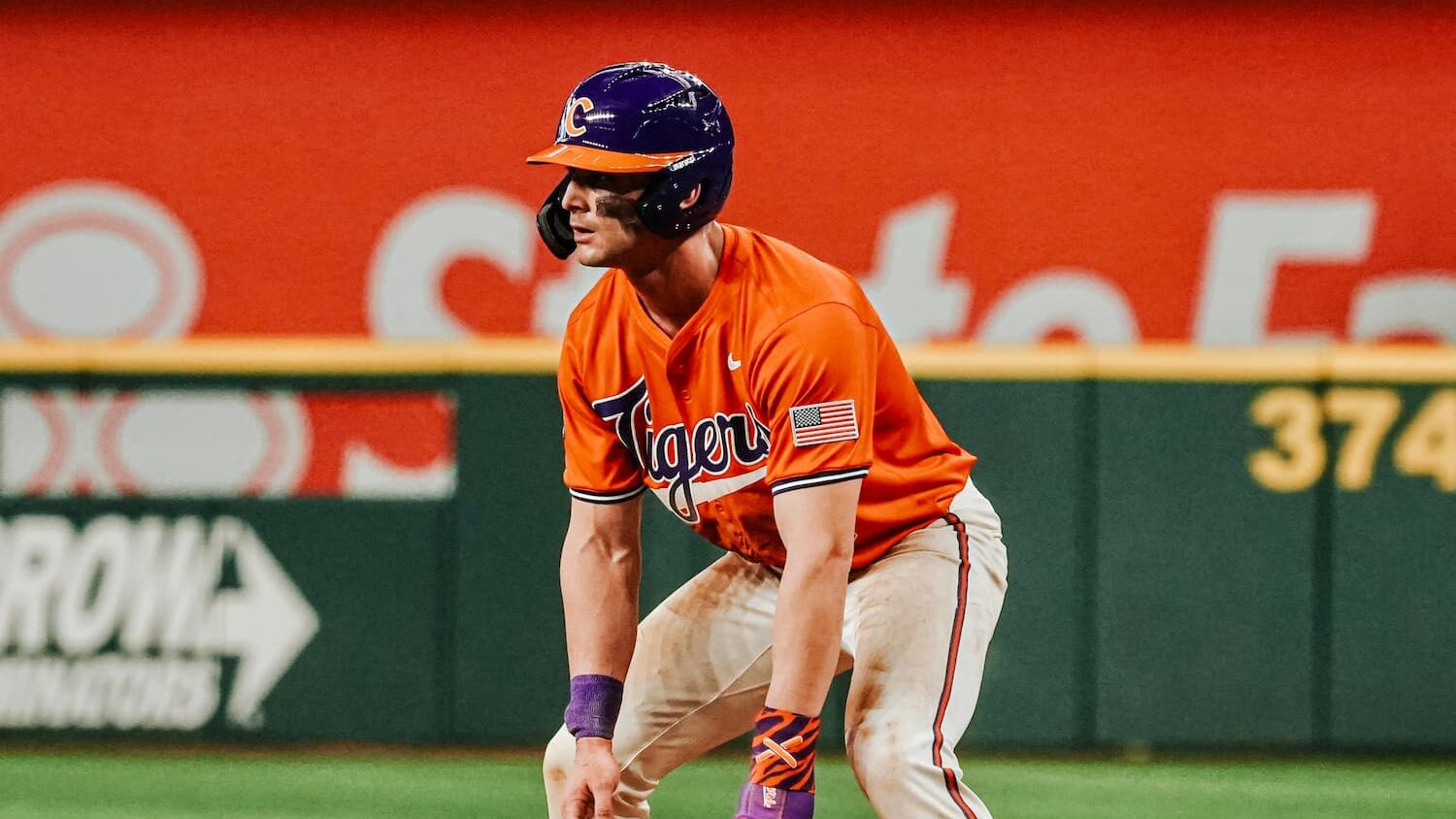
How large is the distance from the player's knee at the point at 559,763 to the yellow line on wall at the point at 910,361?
3.02 metres

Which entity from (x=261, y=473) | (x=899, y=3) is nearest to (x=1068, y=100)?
A: (x=899, y=3)

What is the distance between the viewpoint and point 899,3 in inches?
381

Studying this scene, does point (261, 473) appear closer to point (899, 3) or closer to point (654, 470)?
point (654, 470)

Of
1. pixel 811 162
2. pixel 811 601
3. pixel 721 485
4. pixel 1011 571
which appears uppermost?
pixel 811 162

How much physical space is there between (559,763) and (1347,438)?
3.92 metres

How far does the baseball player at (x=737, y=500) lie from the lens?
3117 mm

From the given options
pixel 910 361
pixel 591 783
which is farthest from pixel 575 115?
pixel 910 361

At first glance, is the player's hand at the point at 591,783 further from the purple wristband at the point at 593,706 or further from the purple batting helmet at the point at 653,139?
the purple batting helmet at the point at 653,139

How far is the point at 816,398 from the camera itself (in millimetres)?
3148

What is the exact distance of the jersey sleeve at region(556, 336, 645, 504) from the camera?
356 centimetres

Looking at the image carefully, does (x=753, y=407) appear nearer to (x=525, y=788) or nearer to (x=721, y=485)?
(x=721, y=485)

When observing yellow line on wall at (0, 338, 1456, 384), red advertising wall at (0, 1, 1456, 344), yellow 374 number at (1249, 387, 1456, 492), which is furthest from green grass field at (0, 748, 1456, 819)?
red advertising wall at (0, 1, 1456, 344)

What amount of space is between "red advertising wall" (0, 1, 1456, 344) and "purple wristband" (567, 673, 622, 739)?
19.9ft

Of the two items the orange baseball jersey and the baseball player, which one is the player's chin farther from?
the orange baseball jersey
